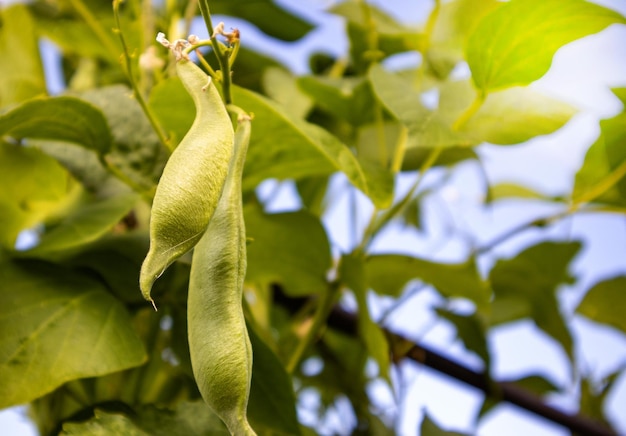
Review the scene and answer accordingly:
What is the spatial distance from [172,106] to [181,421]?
0.63 feet

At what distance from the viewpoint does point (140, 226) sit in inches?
20.4

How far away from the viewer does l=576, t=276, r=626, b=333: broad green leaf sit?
2.34 ft

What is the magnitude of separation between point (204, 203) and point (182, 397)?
15.3 inches

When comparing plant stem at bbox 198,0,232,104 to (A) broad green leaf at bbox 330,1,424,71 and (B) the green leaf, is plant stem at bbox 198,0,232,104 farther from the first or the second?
(A) broad green leaf at bbox 330,1,424,71

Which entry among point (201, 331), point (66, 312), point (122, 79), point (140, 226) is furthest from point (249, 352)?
point (122, 79)

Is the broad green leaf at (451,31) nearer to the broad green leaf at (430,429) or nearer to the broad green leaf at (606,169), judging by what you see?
the broad green leaf at (606,169)

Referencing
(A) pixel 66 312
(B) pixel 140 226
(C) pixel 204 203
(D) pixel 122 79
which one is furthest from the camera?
(D) pixel 122 79

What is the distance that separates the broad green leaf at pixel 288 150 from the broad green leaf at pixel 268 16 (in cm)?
37

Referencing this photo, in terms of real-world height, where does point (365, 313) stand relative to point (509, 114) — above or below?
below

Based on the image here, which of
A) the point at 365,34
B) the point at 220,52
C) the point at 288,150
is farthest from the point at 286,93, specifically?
the point at 220,52

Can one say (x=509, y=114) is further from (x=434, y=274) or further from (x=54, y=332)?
(x=54, y=332)

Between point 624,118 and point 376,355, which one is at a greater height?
point 624,118

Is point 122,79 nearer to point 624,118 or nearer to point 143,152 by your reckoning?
point 143,152

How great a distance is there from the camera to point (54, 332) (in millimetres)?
354
